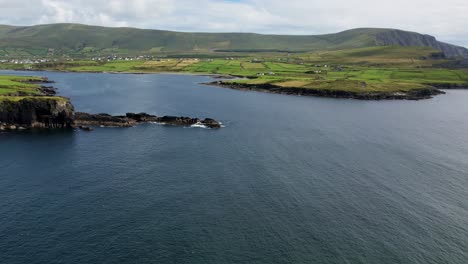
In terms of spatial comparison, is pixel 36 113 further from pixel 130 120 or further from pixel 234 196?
pixel 234 196

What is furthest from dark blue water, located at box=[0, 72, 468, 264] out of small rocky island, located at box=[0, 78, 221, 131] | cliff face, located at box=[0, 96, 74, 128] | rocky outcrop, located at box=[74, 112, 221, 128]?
cliff face, located at box=[0, 96, 74, 128]

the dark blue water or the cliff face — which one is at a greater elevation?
the cliff face

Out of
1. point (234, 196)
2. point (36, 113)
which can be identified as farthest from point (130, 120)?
point (234, 196)

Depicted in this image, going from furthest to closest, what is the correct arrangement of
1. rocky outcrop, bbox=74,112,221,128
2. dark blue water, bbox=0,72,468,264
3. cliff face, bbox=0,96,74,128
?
1. rocky outcrop, bbox=74,112,221,128
2. cliff face, bbox=0,96,74,128
3. dark blue water, bbox=0,72,468,264

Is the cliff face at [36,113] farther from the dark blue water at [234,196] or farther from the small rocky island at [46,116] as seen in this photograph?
the dark blue water at [234,196]

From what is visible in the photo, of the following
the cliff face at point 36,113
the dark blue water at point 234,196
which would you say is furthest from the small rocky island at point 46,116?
the dark blue water at point 234,196

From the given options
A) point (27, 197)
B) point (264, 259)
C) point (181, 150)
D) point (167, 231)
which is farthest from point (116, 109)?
point (264, 259)

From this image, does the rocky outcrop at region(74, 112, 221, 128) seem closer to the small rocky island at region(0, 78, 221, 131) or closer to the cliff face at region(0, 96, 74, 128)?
the small rocky island at region(0, 78, 221, 131)
